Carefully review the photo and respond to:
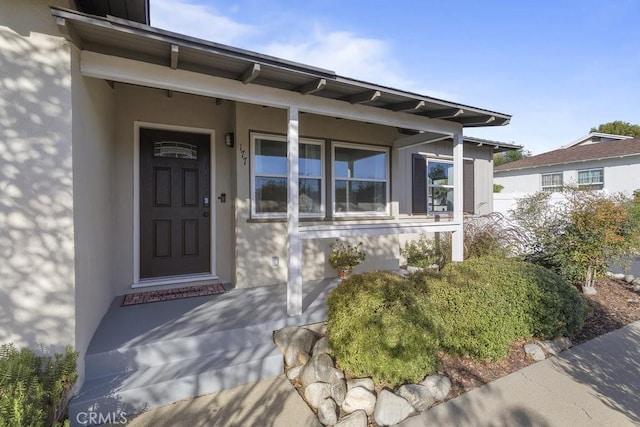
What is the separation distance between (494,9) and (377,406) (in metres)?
7.40

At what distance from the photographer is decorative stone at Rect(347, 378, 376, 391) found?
9.34 ft

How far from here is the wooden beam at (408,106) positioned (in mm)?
4282

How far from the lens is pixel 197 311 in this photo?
3771 mm

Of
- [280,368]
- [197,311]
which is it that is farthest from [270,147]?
[280,368]

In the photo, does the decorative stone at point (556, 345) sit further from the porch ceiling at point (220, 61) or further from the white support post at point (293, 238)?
the porch ceiling at point (220, 61)

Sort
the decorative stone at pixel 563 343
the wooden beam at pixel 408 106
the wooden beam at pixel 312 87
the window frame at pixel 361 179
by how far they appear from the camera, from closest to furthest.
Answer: the wooden beam at pixel 312 87, the decorative stone at pixel 563 343, the wooden beam at pixel 408 106, the window frame at pixel 361 179

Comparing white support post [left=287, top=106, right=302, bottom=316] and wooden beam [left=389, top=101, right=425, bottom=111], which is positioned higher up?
wooden beam [left=389, top=101, right=425, bottom=111]

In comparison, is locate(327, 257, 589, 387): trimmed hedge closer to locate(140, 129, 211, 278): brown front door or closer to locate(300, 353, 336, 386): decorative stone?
locate(300, 353, 336, 386): decorative stone

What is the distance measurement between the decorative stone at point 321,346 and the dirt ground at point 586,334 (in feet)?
3.79

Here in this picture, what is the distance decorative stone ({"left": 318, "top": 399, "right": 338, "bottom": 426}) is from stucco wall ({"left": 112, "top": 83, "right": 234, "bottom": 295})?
2.73 m

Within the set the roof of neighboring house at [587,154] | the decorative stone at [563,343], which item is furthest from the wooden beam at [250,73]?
the roof of neighboring house at [587,154]

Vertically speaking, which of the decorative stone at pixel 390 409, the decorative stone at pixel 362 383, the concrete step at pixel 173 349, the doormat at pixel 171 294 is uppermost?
the doormat at pixel 171 294

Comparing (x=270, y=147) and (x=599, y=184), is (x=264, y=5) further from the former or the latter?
(x=599, y=184)

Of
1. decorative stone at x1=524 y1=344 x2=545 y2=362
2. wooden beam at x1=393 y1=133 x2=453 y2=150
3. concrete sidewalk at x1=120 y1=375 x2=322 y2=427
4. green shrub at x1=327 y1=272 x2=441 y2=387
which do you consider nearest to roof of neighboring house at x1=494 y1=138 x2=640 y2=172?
wooden beam at x1=393 y1=133 x2=453 y2=150
